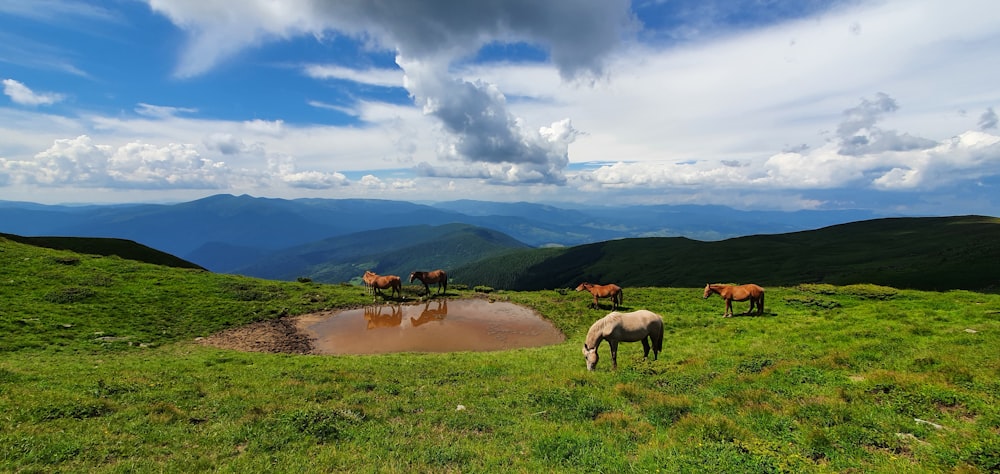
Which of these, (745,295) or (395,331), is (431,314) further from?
(745,295)

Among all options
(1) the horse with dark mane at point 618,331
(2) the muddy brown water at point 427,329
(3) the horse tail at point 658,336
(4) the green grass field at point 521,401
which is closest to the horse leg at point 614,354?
(1) the horse with dark mane at point 618,331

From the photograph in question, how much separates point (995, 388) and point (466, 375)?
1571 centimetres

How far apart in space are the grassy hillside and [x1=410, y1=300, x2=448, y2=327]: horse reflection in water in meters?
46.0

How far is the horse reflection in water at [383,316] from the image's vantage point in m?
27.3

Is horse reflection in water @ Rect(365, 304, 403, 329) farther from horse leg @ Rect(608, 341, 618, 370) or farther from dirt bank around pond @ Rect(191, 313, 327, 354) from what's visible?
horse leg @ Rect(608, 341, 618, 370)

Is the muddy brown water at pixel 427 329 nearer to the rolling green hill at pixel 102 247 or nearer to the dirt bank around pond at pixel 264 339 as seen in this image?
the dirt bank around pond at pixel 264 339

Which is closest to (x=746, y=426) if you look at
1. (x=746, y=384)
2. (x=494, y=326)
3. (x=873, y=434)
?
(x=873, y=434)

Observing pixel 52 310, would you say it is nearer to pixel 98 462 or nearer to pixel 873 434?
pixel 98 462

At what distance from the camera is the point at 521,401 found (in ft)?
39.8

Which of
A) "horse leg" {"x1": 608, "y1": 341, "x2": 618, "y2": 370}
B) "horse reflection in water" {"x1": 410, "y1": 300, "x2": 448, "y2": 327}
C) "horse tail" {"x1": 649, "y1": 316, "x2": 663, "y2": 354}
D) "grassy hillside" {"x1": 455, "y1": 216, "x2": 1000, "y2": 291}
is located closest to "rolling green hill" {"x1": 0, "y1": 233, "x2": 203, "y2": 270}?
"horse reflection in water" {"x1": 410, "y1": 300, "x2": 448, "y2": 327}

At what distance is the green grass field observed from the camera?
8.12 metres

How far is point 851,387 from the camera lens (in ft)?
35.9

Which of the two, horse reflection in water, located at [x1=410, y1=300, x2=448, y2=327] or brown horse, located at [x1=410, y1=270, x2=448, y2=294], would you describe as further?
brown horse, located at [x1=410, y1=270, x2=448, y2=294]

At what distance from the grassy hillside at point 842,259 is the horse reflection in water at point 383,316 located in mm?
49262
